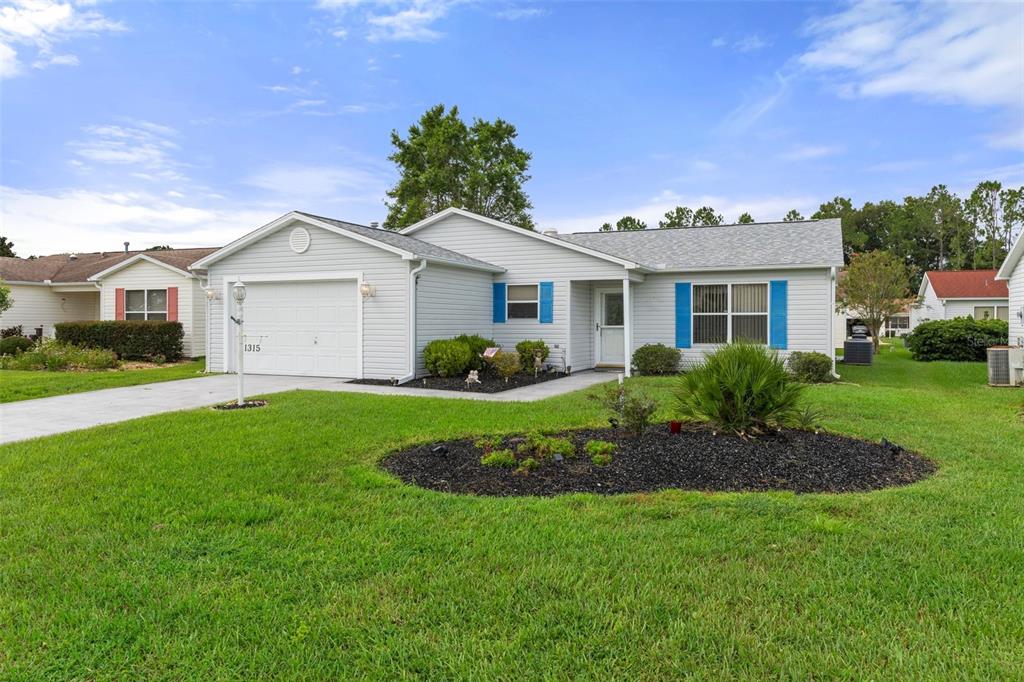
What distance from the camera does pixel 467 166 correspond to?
3591 cm

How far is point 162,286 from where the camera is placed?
19500 millimetres

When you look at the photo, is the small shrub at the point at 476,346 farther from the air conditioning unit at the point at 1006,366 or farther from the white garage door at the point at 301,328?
the air conditioning unit at the point at 1006,366

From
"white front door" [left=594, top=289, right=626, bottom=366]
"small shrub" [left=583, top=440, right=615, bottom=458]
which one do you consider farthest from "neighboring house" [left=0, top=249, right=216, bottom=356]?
"small shrub" [left=583, top=440, right=615, bottom=458]

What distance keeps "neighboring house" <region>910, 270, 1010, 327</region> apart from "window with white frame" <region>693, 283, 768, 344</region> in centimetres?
2160

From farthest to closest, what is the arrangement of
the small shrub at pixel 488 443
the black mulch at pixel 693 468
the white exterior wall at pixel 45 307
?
the white exterior wall at pixel 45 307
the small shrub at pixel 488 443
the black mulch at pixel 693 468

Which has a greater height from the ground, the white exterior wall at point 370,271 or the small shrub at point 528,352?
the white exterior wall at point 370,271

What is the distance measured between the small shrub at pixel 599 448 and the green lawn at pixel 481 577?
1.06 meters

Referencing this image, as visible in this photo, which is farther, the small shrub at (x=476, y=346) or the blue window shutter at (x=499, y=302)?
the blue window shutter at (x=499, y=302)

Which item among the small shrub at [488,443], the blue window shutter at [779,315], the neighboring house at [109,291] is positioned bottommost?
the small shrub at [488,443]

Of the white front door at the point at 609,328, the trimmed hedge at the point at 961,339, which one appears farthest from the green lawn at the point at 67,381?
the trimmed hedge at the point at 961,339

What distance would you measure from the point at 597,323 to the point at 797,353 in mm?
4858

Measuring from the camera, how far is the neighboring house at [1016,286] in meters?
15.1

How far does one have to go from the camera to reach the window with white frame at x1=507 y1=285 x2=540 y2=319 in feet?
50.8

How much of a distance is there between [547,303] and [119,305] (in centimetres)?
1411
